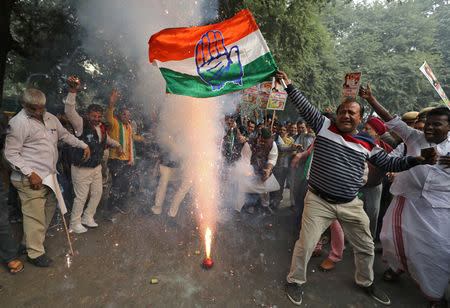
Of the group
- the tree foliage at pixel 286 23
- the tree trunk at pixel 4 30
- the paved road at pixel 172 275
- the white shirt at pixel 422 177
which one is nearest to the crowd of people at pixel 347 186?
the white shirt at pixel 422 177

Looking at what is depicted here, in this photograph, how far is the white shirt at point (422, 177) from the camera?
2.87 m

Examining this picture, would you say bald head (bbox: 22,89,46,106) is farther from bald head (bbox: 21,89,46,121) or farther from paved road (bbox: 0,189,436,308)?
paved road (bbox: 0,189,436,308)

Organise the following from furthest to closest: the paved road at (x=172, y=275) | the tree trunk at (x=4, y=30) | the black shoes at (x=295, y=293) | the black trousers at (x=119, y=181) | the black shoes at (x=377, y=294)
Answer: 1. the black trousers at (x=119, y=181)
2. the tree trunk at (x=4, y=30)
3. the black shoes at (x=377, y=294)
4. the black shoes at (x=295, y=293)
5. the paved road at (x=172, y=275)

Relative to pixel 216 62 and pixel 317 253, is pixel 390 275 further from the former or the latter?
pixel 216 62

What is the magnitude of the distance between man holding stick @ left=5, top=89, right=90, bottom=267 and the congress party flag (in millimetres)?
1695

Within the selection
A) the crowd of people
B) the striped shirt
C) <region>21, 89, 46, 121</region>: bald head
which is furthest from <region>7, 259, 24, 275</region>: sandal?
the striped shirt

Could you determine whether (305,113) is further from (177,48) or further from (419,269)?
(419,269)

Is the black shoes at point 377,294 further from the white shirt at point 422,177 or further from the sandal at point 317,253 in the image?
the white shirt at point 422,177

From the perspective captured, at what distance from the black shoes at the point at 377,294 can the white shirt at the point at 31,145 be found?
4552mm

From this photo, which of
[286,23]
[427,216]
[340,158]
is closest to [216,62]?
[340,158]

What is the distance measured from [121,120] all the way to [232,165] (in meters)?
2.59

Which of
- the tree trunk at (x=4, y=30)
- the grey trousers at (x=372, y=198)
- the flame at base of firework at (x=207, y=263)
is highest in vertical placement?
the tree trunk at (x=4, y=30)

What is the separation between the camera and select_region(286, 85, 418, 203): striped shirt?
8.93ft

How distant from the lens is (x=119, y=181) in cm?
493
